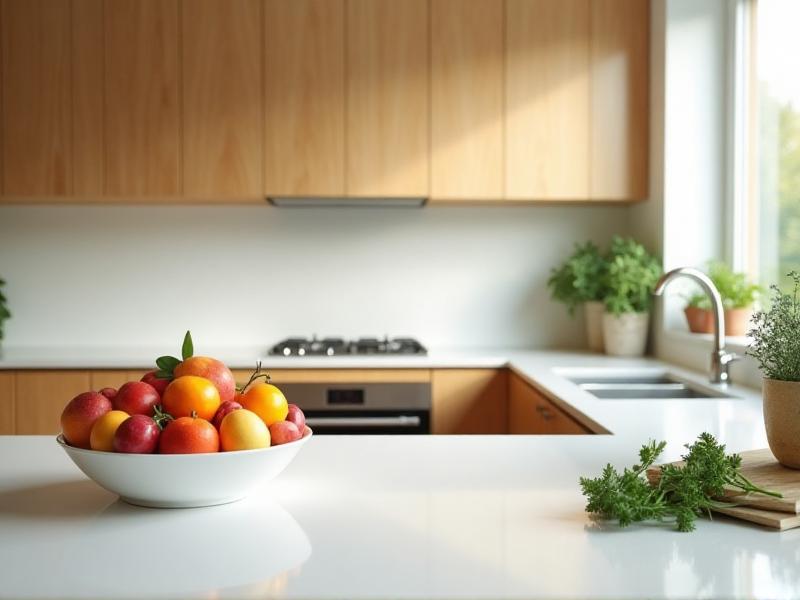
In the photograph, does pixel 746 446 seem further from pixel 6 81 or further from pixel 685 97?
pixel 6 81

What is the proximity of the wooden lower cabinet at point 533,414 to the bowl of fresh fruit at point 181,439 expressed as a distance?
1176 mm

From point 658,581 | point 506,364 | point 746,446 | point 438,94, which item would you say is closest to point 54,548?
point 658,581

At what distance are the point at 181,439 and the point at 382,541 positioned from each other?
1.01ft

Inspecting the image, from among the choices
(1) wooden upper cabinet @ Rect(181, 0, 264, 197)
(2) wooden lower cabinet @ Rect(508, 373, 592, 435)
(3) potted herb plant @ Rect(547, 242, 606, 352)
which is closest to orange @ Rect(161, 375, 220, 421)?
(2) wooden lower cabinet @ Rect(508, 373, 592, 435)

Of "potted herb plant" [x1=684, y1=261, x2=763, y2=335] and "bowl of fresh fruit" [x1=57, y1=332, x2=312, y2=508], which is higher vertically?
"potted herb plant" [x1=684, y1=261, x2=763, y2=335]

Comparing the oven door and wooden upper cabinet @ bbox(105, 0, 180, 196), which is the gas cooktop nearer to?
the oven door

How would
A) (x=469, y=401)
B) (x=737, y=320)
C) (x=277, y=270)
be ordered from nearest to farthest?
(x=737, y=320)
(x=469, y=401)
(x=277, y=270)

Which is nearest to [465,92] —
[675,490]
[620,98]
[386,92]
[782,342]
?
[386,92]

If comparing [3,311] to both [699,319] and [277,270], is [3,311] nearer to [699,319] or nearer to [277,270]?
[277,270]

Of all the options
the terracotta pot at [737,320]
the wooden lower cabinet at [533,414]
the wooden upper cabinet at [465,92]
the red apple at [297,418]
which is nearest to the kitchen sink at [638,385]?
the wooden lower cabinet at [533,414]

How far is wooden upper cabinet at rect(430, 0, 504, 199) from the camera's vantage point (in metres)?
3.57

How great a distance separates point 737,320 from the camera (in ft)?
10.2

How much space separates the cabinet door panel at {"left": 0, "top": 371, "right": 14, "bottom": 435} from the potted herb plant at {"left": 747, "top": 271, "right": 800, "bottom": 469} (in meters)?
2.92

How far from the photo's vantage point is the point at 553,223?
402 centimetres
